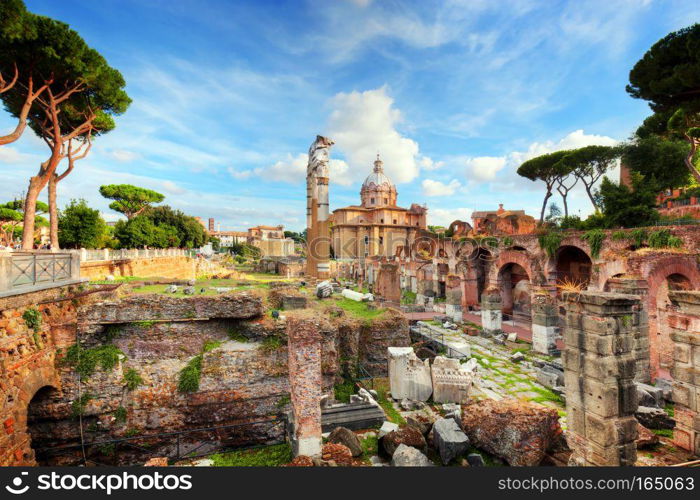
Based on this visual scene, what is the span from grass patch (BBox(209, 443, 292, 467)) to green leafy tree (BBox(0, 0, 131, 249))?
42.8 ft

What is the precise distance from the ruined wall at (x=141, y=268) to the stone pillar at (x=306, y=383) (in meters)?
8.53

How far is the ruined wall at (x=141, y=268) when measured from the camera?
1466 centimetres

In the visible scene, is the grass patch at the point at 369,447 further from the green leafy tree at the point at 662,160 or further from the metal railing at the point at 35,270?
the green leafy tree at the point at 662,160

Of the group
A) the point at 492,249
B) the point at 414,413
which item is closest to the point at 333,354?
the point at 414,413

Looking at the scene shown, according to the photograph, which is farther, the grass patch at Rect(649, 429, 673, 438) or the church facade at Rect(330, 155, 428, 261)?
the church facade at Rect(330, 155, 428, 261)

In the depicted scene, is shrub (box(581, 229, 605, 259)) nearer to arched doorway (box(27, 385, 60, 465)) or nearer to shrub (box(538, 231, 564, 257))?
shrub (box(538, 231, 564, 257))

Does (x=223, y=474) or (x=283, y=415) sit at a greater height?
(x=223, y=474)

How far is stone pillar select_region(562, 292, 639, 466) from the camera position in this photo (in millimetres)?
4156

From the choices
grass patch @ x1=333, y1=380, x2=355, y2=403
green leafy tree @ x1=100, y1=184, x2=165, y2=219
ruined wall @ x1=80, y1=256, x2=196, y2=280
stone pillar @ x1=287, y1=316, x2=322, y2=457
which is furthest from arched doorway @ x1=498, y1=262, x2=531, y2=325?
green leafy tree @ x1=100, y1=184, x2=165, y2=219

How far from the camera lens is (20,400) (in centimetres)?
561

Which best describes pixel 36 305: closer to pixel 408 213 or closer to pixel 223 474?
pixel 223 474

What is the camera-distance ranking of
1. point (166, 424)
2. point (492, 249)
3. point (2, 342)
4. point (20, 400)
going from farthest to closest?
point (492, 249)
point (166, 424)
point (20, 400)
point (2, 342)

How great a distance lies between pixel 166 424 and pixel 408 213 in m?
52.1

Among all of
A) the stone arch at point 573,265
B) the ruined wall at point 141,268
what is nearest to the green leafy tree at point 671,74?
the stone arch at point 573,265
